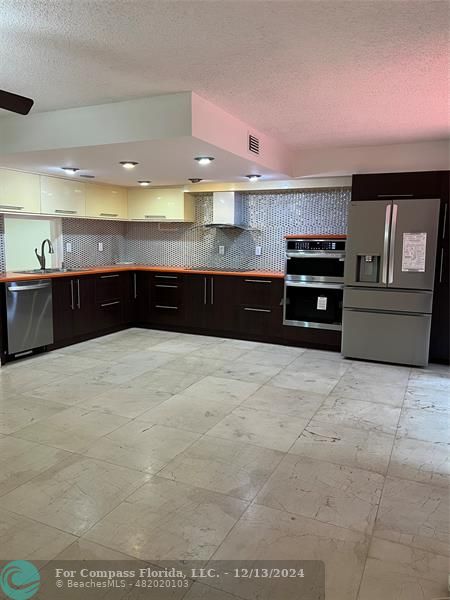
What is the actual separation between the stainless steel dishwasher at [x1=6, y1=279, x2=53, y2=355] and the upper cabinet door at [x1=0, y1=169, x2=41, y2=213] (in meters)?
A: 0.85

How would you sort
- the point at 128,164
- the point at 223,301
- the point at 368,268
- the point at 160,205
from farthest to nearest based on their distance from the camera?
the point at 160,205 → the point at 223,301 → the point at 368,268 → the point at 128,164

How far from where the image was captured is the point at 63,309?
5.27 metres

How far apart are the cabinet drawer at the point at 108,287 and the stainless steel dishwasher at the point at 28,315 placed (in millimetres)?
833

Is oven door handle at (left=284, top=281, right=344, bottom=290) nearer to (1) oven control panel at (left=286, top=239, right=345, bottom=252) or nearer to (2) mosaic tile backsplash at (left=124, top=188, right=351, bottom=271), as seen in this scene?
(1) oven control panel at (left=286, top=239, right=345, bottom=252)

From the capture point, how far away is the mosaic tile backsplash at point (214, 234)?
19.0 feet

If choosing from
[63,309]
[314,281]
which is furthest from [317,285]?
[63,309]

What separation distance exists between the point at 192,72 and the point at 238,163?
1.65 m

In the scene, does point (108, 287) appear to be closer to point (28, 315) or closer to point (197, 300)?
point (197, 300)

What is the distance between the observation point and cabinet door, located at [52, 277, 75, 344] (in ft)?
16.9

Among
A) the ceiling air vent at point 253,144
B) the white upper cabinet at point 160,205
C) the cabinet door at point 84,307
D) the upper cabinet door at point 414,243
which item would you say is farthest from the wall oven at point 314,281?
the cabinet door at point 84,307

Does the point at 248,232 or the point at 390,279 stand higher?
the point at 248,232

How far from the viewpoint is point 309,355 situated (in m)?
5.23

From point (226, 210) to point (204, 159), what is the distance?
1924 mm

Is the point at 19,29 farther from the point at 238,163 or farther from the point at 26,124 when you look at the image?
the point at 238,163
